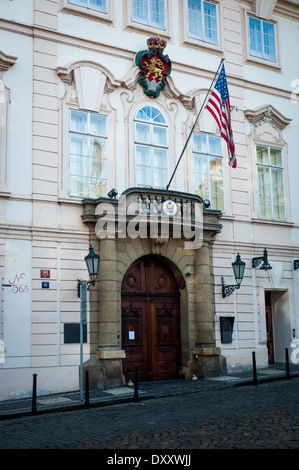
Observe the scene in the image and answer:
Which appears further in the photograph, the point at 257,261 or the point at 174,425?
the point at 257,261

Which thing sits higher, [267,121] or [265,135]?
[267,121]

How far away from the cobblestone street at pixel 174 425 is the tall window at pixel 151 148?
6883 millimetres

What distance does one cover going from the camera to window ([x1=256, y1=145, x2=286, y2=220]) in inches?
788

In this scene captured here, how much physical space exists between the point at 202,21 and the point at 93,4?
4188 mm

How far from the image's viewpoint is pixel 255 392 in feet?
45.3

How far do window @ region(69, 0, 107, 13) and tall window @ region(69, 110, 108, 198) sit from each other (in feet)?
10.9

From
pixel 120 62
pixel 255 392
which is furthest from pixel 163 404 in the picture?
pixel 120 62

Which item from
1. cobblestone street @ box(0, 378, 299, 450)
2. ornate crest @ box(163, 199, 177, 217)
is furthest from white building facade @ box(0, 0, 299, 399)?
cobblestone street @ box(0, 378, 299, 450)

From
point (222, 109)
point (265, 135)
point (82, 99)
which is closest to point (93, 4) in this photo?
point (82, 99)

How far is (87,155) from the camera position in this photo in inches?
650

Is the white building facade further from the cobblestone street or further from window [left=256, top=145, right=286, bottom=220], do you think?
the cobblestone street

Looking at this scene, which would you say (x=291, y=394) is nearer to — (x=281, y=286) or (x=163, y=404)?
(x=163, y=404)

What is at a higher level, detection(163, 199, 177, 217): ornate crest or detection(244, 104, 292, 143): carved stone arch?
detection(244, 104, 292, 143): carved stone arch

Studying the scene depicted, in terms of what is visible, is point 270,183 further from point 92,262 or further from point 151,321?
point 92,262
